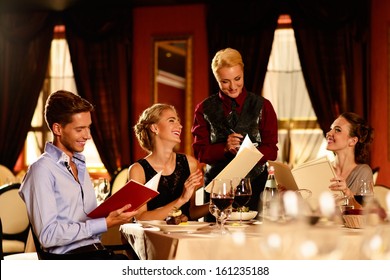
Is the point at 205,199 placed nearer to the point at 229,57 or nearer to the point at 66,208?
the point at 229,57

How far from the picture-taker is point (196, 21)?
7.88 meters

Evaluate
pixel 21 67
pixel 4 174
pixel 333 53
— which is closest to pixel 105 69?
pixel 21 67

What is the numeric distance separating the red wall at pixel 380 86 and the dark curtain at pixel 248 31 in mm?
1144

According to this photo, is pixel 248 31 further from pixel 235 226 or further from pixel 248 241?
pixel 248 241

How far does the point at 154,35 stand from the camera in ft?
26.2

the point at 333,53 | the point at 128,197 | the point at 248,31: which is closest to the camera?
the point at 128,197

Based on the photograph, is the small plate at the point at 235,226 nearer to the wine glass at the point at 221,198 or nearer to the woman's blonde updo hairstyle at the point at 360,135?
the wine glass at the point at 221,198

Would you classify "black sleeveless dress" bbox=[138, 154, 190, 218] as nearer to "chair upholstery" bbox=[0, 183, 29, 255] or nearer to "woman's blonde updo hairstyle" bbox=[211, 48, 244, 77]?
"woman's blonde updo hairstyle" bbox=[211, 48, 244, 77]

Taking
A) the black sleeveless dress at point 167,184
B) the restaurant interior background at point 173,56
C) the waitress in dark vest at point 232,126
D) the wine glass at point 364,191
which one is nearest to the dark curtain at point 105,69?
the restaurant interior background at point 173,56

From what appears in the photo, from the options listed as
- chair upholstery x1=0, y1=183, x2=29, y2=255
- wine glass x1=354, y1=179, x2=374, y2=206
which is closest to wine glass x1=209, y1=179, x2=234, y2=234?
wine glass x1=354, y1=179, x2=374, y2=206

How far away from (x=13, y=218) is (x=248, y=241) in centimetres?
277

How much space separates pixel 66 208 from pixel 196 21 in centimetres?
576

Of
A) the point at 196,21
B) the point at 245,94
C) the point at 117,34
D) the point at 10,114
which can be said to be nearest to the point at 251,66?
the point at 196,21

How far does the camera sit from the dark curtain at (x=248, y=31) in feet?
24.8
